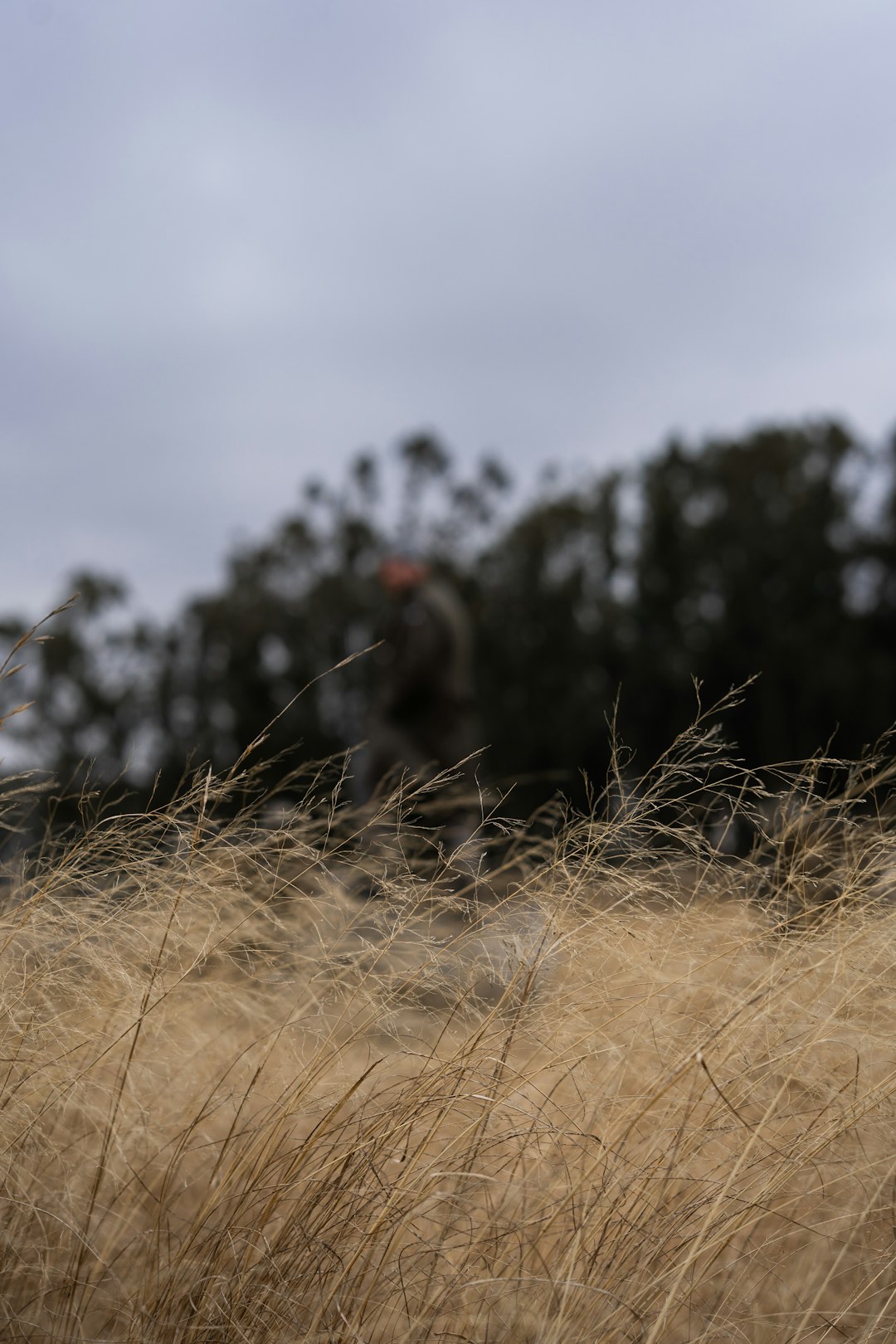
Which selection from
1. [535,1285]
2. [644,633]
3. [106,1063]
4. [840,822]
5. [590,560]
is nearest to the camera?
[535,1285]

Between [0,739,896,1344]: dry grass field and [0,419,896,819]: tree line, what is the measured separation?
79.6 ft

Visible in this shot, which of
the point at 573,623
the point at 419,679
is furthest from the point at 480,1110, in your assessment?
the point at 573,623

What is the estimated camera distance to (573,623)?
34781mm

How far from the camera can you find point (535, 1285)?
1941 mm

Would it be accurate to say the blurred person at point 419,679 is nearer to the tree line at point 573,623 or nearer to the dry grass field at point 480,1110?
the dry grass field at point 480,1110

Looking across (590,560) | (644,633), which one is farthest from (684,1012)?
(590,560)

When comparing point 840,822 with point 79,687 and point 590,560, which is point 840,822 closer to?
point 590,560

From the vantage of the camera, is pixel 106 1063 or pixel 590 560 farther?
pixel 590 560

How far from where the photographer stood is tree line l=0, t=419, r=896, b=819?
31.0 metres

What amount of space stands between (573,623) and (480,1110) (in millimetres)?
33034

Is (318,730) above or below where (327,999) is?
below

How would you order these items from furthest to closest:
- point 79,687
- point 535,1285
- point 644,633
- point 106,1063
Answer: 1. point 79,687
2. point 644,633
3. point 106,1063
4. point 535,1285

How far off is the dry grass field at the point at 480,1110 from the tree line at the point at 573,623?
2427 centimetres

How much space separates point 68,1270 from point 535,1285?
0.77m
